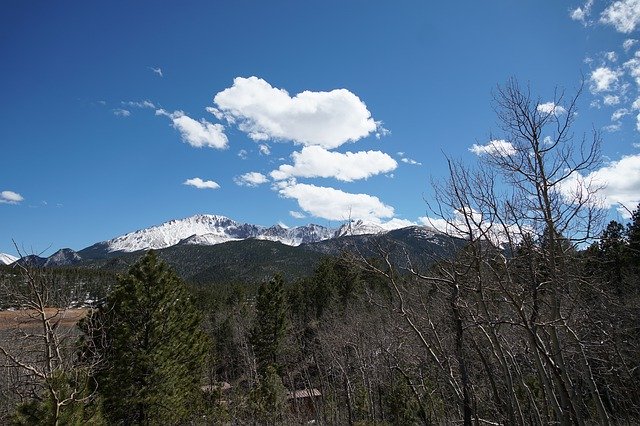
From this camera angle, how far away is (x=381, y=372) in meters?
29.7

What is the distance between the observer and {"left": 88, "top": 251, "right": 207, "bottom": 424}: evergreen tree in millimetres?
19922

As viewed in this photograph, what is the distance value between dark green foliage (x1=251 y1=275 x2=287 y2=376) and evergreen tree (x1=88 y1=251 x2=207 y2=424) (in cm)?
1619

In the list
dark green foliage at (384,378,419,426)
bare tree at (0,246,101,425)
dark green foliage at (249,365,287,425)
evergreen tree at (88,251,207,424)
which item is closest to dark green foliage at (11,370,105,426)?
bare tree at (0,246,101,425)

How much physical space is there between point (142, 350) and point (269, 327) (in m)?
19.2

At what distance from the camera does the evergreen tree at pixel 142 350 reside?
19922 millimetres

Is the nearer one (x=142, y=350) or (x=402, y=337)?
(x=402, y=337)

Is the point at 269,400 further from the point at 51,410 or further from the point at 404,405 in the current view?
the point at 51,410

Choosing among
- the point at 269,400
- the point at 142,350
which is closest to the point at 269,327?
the point at 269,400

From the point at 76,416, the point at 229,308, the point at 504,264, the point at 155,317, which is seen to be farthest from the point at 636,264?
the point at 229,308


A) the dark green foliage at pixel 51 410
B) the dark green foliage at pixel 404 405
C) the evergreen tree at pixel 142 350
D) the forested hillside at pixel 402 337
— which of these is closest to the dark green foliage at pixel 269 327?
the forested hillside at pixel 402 337

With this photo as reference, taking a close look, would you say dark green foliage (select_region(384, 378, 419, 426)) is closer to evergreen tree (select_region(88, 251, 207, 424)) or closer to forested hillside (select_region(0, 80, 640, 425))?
forested hillside (select_region(0, 80, 640, 425))

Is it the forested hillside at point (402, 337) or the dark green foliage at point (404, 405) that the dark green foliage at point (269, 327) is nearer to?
the forested hillside at point (402, 337)

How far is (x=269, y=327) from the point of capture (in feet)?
128

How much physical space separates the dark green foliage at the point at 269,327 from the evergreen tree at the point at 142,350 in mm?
16185
